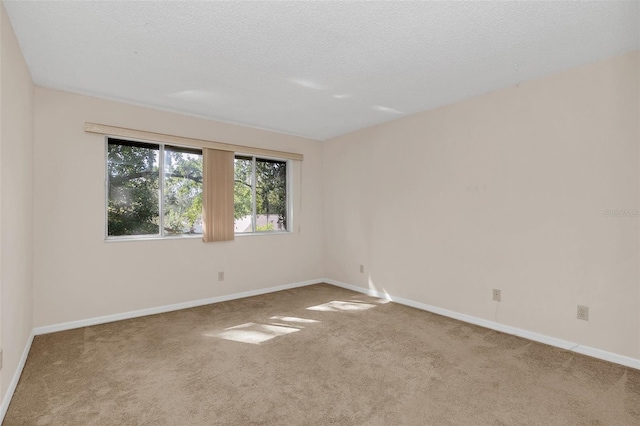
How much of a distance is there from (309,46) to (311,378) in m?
2.52

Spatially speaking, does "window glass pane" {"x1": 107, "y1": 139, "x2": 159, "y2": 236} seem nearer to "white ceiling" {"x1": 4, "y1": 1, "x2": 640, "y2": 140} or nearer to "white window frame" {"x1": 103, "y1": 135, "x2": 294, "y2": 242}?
"white window frame" {"x1": 103, "y1": 135, "x2": 294, "y2": 242}

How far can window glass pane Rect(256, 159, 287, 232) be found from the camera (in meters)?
4.95

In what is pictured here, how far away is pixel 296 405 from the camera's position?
1.99m

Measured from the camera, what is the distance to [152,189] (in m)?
3.92

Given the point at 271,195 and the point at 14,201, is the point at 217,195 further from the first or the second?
the point at 14,201

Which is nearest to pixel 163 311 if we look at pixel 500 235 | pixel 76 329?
pixel 76 329

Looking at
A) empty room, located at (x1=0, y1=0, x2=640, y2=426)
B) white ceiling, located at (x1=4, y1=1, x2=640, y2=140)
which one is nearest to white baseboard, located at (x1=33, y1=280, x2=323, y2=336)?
empty room, located at (x1=0, y1=0, x2=640, y2=426)

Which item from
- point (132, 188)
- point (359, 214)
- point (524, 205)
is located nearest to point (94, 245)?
point (132, 188)

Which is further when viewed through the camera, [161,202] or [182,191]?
[182,191]

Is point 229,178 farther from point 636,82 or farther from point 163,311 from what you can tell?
point 636,82

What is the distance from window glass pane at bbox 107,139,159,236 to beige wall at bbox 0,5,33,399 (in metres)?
0.79

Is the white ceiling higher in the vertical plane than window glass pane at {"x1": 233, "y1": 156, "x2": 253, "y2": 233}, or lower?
Result: higher

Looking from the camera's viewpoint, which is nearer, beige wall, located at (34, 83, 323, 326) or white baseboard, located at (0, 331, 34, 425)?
white baseboard, located at (0, 331, 34, 425)

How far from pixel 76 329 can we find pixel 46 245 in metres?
0.93
